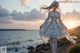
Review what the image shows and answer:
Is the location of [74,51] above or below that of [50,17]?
below

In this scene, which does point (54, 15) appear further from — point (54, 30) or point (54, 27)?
point (54, 30)

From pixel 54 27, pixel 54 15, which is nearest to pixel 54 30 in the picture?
pixel 54 27

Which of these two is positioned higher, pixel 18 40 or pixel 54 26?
pixel 54 26

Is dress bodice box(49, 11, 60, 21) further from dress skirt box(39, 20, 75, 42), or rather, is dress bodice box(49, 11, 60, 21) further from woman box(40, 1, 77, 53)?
dress skirt box(39, 20, 75, 42)

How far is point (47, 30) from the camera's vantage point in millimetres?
11539

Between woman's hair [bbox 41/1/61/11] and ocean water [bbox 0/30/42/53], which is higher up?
woman's hair [bbox 41/1/61/11]

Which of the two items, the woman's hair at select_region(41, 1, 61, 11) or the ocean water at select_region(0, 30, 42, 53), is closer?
the woman's hair at select_region(41, 1, 61, 11)

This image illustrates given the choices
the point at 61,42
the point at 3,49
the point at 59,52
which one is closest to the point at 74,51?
the point at 3,49

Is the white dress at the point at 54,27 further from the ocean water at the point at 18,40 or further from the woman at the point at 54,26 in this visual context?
the ocean water at the point at 18,40

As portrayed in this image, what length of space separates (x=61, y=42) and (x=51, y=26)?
14.9m

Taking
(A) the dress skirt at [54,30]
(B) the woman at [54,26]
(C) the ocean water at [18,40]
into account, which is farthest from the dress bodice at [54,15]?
(C) the ocean water at [18,40]

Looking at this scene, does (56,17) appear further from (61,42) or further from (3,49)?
(61,42)

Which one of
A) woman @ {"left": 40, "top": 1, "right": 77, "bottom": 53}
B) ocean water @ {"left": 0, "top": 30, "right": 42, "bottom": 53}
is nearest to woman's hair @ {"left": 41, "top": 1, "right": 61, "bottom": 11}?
woman @ {"left": 40, "top": 1, "right": 77, "bottom": 53}

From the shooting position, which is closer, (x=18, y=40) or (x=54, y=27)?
(x=54, y=27)
